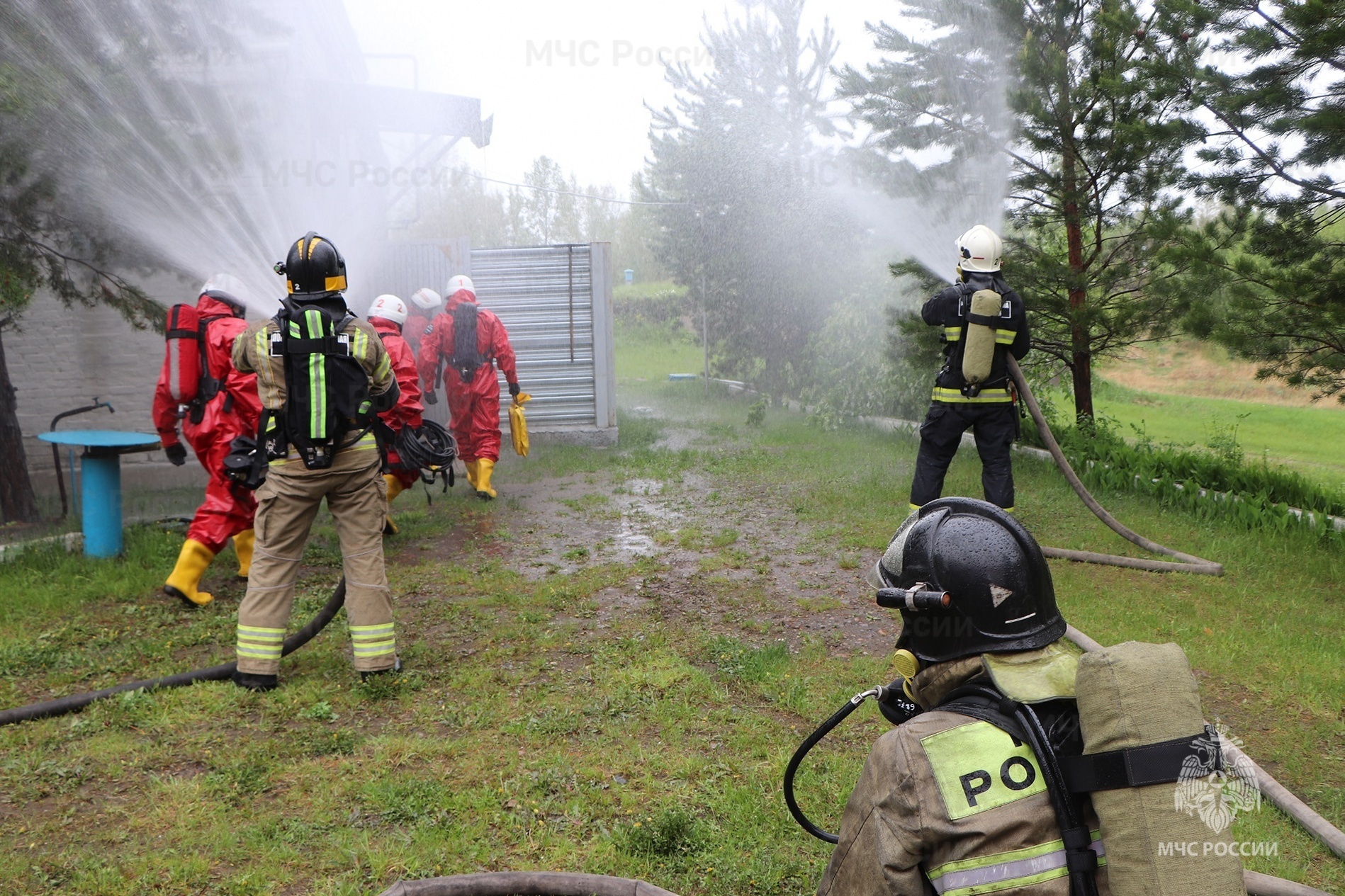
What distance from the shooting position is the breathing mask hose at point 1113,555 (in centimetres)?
600

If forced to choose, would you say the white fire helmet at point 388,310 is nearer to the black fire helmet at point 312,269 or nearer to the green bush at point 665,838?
the black fire helmet at point 312,269

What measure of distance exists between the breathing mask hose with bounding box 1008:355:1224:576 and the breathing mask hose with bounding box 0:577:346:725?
14.3ft

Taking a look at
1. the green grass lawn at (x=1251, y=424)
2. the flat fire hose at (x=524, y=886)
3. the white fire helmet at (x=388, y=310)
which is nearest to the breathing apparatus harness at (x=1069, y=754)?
the flat fire hose at (x=524, y=886)

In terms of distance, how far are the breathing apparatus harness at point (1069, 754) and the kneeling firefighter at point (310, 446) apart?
334 centimetres

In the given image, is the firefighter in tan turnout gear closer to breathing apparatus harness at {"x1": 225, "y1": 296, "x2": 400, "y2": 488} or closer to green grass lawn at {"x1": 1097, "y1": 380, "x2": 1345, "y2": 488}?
breathing apparatus harness at {"x1": 225, "y1": 296, "x2": 400, "y2": 488}

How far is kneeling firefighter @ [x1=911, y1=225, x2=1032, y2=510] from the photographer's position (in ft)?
20.5

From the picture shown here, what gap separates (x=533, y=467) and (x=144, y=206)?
4.81 metres

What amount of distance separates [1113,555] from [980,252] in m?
2.28

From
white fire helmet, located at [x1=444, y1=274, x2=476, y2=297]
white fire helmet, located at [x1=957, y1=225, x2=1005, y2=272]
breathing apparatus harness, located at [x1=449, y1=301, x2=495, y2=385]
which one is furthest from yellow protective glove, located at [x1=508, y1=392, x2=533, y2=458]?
white fire helmet, located at [x1=957, y1=225, x2=1005, y2=272]

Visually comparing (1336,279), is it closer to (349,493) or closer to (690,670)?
(690,670)

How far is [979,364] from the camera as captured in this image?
6270mm

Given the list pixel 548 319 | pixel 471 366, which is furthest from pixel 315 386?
pixel 548 319

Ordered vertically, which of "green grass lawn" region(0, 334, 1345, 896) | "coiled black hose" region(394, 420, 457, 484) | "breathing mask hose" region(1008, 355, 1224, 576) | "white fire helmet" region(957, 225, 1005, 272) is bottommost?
"green grass lawn" region(0, 334, 1345, 896)

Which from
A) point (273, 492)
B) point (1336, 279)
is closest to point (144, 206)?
point (273, 492)
